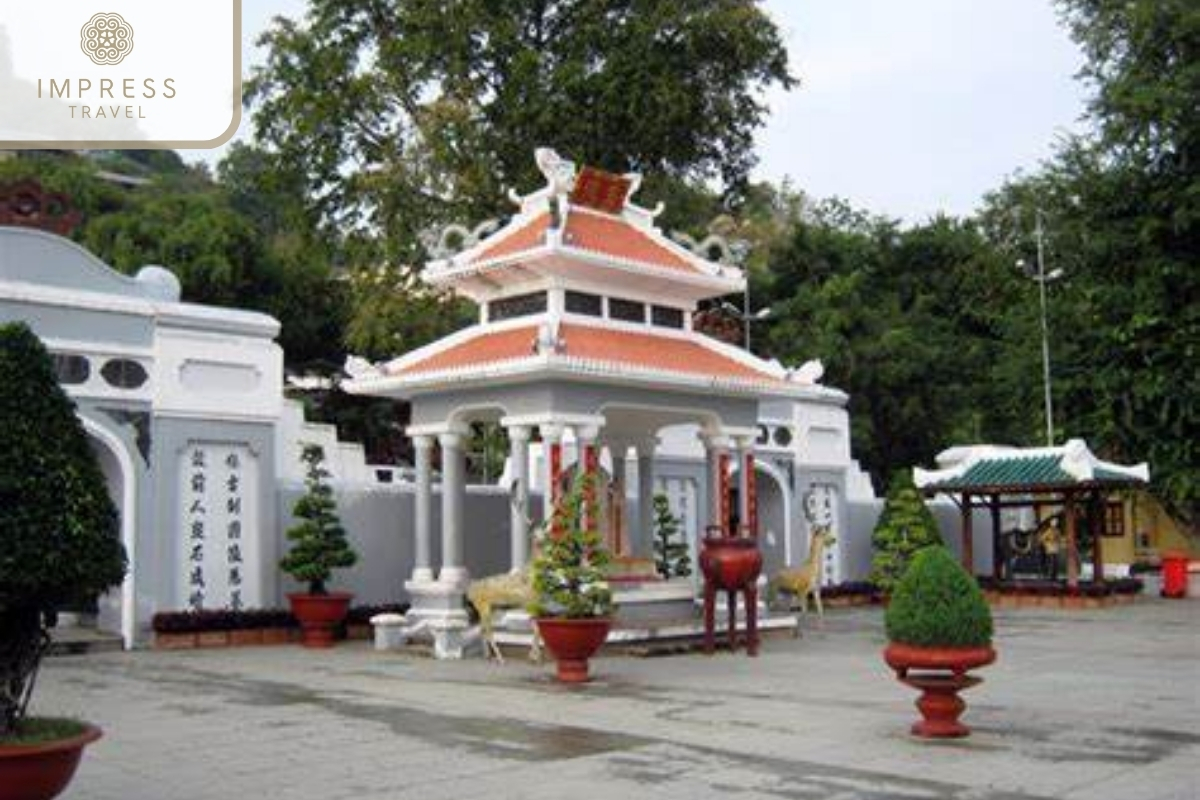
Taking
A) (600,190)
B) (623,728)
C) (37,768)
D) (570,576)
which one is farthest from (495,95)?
(37,768)

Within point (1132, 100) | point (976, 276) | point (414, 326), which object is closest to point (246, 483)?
point (414, 326)

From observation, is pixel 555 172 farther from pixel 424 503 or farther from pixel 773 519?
pixel 773 519

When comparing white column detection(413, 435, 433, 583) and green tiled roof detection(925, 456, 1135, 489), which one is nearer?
white column detection(413, 435, 433, 583)

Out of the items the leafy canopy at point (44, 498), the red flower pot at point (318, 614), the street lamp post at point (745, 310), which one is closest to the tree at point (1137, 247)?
the street lamp post at point (745, 310)

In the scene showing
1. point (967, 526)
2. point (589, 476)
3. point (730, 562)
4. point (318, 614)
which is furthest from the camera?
point (967, 526)

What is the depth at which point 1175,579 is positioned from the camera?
22844 mm

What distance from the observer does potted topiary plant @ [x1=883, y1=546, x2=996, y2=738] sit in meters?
7.71

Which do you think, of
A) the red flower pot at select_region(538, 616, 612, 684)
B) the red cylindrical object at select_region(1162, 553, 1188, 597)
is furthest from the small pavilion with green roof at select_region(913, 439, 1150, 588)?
the red flower pot at select_region(538, 616, 612, 684)

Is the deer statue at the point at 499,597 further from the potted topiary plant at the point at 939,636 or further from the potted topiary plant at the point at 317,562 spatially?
the potted topiary plant at the point at 939,636

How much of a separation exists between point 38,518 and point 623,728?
414 cm

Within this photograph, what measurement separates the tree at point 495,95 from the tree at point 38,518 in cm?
1530

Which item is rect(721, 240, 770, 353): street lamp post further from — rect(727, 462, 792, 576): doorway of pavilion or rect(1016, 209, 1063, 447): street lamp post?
rect(1016, 209, 1063, 447): street lamp post

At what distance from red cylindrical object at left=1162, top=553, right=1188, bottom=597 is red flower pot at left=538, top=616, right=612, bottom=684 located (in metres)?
15.1

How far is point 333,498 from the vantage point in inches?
632
